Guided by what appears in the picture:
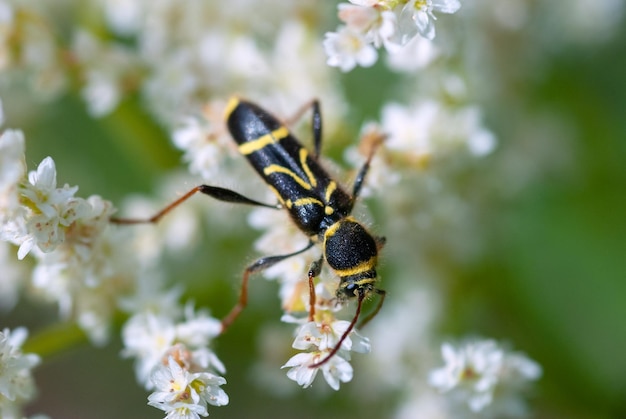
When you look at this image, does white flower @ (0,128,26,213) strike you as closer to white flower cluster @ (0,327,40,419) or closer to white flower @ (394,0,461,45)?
white flower cluster @ (0,327,40,419)

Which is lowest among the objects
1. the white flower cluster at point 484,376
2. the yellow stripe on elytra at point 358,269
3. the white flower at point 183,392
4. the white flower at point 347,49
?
the white flower at point 183,392

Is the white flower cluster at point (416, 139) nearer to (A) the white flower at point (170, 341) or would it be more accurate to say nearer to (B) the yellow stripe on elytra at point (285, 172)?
(B) the yellow stripe on elytra at point (285, 172)

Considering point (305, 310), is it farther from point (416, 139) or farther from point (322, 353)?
point (416, 139)

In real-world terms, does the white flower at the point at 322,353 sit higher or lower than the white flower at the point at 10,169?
lower

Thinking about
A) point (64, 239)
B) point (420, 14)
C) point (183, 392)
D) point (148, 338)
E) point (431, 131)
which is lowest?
point (183, 392)

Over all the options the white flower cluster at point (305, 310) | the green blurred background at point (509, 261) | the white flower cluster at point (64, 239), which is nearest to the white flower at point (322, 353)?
the white flower cluster at point (305, 310)

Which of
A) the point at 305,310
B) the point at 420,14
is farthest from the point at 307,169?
the point at 420,14
